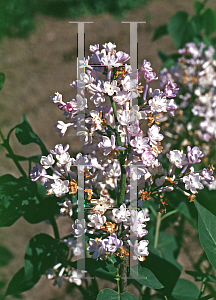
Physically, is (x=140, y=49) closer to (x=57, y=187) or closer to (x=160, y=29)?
(x=160, y=29)

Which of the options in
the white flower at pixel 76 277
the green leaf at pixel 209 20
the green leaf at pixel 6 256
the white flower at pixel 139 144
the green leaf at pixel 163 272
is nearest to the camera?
the white flower at pixel 139 144

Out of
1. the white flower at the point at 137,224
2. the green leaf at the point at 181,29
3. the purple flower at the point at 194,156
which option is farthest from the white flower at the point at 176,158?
the green leaf at the point at 181,29

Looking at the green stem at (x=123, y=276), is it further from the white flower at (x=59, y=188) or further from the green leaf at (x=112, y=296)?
the white flower at (x=59, y=188)

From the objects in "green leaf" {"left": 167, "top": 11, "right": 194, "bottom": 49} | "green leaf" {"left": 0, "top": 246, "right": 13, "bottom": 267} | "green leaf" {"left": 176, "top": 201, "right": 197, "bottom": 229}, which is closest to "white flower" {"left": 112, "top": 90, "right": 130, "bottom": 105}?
"green leaf" {"left": 176, "top": 201, "right": 197, "bottom": 229}

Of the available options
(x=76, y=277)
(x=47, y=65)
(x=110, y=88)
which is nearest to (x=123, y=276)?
(x=76, y=277)

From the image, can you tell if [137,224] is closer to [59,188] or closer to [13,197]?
[59,188]

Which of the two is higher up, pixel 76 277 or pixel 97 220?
pixel 97 220

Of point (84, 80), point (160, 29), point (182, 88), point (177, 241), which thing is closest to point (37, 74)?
point (160, 29)
